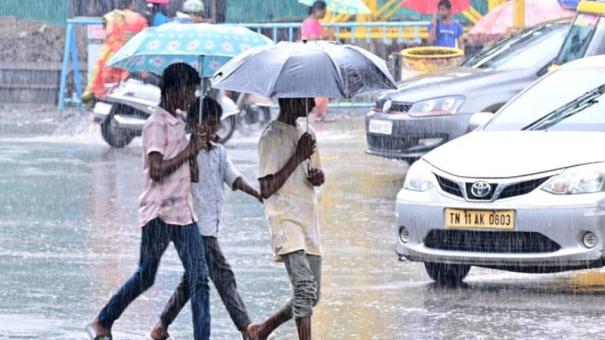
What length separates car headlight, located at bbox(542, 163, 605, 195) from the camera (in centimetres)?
995

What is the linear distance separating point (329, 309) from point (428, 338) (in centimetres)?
108

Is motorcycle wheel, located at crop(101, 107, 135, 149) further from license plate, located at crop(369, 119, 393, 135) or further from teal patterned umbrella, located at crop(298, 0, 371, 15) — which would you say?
teal patterned umbrella, located at crop(298, 0, 371, 15)

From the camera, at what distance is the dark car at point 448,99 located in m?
15.9

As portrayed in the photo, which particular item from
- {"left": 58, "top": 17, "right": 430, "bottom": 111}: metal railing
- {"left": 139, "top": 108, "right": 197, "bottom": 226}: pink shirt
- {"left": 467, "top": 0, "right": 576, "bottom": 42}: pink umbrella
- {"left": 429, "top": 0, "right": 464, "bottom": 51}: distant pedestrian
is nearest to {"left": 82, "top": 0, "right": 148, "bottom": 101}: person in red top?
{"left": 58, "top": 17, "right": 430, "bottom": 111}: metal railing

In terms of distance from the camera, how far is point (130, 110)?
1986 cm

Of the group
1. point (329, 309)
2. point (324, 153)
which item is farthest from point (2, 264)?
point (324, 153)

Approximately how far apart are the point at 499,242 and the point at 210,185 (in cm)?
248

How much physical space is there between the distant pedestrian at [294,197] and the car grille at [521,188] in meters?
2.26

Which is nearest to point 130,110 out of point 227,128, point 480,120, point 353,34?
point 227,128

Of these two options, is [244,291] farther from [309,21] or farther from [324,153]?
[309,21]

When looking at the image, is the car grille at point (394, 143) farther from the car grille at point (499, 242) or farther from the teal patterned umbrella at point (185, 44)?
the teal patterned umbrella at point (185, 44)

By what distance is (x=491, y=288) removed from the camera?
1064cm

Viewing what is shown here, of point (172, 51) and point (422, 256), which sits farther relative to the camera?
point (422, 256)

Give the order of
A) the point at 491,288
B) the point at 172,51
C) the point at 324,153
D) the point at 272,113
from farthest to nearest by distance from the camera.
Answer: the point at 272,113
the point at 324,153
the point at 491,288
the point at 172,51
